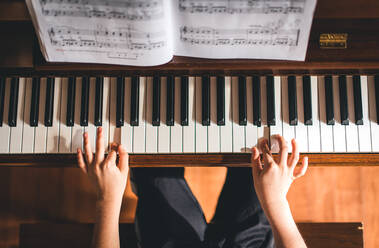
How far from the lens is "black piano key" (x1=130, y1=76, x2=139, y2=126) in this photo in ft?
4.54

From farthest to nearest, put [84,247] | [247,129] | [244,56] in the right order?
[84,247] → [247,129] → [244,56]

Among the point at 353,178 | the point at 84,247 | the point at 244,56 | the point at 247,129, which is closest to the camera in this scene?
the point at 244,56

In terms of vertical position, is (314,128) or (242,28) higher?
(242,28)

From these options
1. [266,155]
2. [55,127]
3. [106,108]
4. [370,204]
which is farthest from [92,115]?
[370,204]

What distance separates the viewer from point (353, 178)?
207 centimetres

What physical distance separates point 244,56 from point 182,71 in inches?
10.7

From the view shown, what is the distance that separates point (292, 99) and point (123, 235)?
1114mm

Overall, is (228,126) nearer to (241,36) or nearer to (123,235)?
(241,36)

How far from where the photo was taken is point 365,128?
1368mm

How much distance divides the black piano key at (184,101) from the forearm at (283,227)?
1.73 feet

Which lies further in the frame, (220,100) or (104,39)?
(220,100)

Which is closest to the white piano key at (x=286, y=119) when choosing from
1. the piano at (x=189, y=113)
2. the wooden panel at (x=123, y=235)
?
the piano at (x=189, y=113)

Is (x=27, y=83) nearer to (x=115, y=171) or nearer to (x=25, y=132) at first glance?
(x=25, y=132)

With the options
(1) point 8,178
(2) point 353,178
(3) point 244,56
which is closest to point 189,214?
(3) point 244,56
